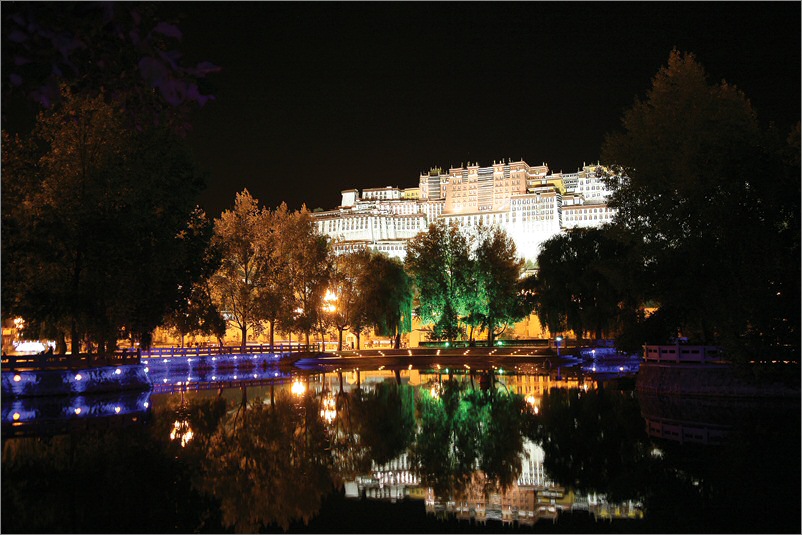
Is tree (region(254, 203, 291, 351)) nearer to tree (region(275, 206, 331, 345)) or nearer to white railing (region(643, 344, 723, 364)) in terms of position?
tree (region(275, 206, 331, 345))

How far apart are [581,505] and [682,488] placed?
1.72 metres

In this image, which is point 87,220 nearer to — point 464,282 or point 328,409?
point 328,409

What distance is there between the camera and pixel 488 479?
10945 mm

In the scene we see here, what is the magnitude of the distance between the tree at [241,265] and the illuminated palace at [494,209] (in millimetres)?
120055

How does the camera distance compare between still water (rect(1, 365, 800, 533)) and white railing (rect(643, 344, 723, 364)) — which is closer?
still water (rect(1, 365, 800, 533))

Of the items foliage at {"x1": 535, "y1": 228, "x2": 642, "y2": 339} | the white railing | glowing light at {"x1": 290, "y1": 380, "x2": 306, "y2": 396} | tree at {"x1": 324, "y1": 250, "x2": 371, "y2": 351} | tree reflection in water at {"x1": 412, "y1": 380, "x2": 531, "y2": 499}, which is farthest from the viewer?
tree at {"x1": 324, "y1": 250, "x2": 371, "y2": 351}

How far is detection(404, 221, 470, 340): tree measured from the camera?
6306cm

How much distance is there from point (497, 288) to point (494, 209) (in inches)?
4971

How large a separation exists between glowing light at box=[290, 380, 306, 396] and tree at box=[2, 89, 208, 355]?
604 centimetres

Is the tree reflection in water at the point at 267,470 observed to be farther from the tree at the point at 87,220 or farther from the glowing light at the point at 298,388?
the tree at the point at 87,220

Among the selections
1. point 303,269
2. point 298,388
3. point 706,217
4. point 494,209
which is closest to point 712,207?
point 706,217

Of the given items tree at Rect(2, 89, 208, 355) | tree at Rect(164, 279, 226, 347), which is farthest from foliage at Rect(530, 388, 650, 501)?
tree at Rect(164, 279, 226, 347)

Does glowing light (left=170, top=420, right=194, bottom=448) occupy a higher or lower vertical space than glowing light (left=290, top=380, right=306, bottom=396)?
higher

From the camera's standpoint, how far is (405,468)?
1184cm
